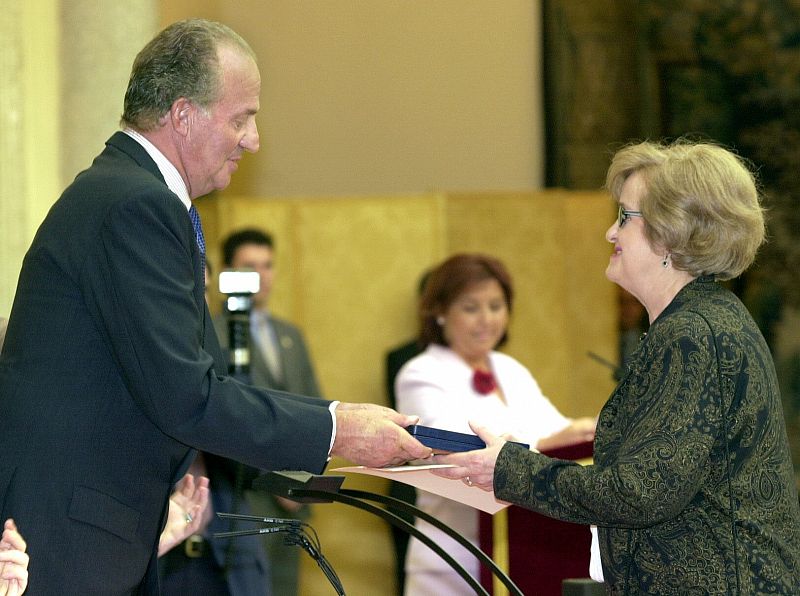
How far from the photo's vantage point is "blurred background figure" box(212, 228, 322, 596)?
201 inches

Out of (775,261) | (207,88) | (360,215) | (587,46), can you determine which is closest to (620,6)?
(587,46)

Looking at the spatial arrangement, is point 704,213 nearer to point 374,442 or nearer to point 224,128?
point 374,442

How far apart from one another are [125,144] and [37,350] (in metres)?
0.52

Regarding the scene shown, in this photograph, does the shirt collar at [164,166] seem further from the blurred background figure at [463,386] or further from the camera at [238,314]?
the blurred background figure at [463,386]

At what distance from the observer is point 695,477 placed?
230cm

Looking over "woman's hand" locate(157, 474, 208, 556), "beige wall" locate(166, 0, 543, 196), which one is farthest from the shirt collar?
"beige wall" locate(166, 0, 543, 196)

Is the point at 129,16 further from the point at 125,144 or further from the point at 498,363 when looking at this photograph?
the point at 125,144

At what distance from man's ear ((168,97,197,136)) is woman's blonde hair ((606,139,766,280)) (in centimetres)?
104

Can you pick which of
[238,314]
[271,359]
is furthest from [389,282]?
[238,314]

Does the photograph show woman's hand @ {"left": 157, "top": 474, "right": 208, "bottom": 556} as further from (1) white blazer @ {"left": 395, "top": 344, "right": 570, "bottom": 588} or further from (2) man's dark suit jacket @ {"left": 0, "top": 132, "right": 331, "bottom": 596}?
(1) white blazer @ {"left": 395, "top": 344, "right": 570, "bottom": 588}

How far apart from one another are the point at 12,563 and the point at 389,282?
525 cm

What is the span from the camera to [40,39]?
5.00 m

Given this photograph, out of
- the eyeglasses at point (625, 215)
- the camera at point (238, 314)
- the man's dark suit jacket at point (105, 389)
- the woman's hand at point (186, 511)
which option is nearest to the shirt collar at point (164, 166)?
the man's dark suit jacket at point (105, 389)

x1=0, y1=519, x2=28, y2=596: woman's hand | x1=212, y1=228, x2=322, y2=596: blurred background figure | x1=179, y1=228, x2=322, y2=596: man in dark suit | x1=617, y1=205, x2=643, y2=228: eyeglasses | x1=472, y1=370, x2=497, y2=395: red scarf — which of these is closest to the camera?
x1=0, y1=519, x2=28, y2=596: woman's hand
